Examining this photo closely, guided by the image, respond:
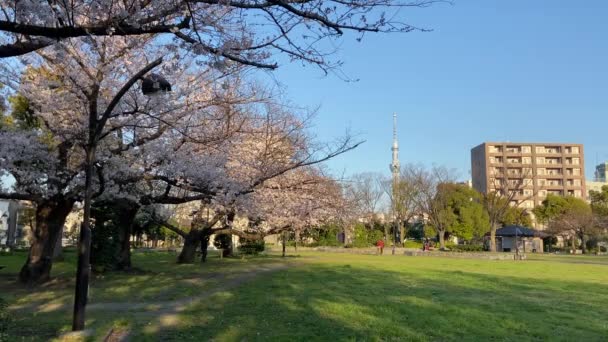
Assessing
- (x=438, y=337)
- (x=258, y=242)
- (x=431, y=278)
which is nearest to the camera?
(x=438, y=337)

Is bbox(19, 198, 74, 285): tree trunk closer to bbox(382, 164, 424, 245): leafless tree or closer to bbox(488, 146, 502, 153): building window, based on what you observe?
bbox(382, 164, 424, 245): leafless tree

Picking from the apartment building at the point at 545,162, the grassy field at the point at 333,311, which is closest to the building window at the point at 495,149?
the apartment building at the point at 545,162

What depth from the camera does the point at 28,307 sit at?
31.7 feet

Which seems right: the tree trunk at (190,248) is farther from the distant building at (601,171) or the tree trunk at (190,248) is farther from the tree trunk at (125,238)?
the distant building at (601,171)

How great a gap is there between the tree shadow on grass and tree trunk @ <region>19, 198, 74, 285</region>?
5443 mm

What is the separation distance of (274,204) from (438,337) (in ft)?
58.5

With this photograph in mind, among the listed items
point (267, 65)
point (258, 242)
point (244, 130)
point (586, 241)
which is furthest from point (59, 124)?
point (586, 241)

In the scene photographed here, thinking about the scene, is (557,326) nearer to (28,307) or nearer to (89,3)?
(89,3)

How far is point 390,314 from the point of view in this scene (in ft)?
27.3

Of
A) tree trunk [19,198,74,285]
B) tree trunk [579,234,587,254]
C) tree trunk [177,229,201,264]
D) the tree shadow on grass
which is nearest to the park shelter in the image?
tree trunk [579,234,587,254]

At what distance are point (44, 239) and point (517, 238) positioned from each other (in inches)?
1596

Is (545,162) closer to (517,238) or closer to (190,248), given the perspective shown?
(517,238)

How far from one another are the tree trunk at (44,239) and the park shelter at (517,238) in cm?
3780

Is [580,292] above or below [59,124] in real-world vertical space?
below
